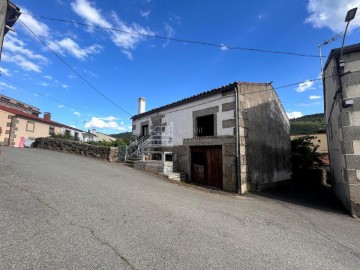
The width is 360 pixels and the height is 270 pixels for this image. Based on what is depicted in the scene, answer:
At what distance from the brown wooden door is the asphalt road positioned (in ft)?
12.9

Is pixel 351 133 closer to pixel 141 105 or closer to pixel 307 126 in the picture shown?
pixel 141 105

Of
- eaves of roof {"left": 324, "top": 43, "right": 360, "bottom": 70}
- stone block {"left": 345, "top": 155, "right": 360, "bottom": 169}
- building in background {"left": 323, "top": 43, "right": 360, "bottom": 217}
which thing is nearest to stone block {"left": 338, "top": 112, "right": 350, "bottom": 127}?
building in background {"left": 323, "top": 43, "right": 360, "bottom": 217}

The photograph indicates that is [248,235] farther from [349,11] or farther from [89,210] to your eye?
[349,11]

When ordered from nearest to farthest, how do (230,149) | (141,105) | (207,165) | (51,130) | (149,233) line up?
1. (149,233)
2. (230,149)
3. (207,165)
4. (141,105)
5. (51,130)

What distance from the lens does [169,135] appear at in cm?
1323

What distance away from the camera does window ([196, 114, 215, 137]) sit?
11.4 meters

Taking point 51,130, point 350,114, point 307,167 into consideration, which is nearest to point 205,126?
point 350,114

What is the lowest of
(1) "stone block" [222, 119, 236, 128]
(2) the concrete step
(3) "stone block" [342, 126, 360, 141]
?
Answer: (2) the concrete step

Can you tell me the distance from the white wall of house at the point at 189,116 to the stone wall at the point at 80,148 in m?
4.13

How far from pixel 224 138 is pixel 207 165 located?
1.79m

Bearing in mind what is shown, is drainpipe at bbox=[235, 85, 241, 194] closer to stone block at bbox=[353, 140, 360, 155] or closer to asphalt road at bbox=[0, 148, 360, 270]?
asphalt road at bbox=[0, 148, 360, 270]

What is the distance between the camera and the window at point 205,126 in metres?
11.4

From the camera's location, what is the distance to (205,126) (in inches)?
465

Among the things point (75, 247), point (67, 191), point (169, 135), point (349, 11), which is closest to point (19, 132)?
point (169, 135)
